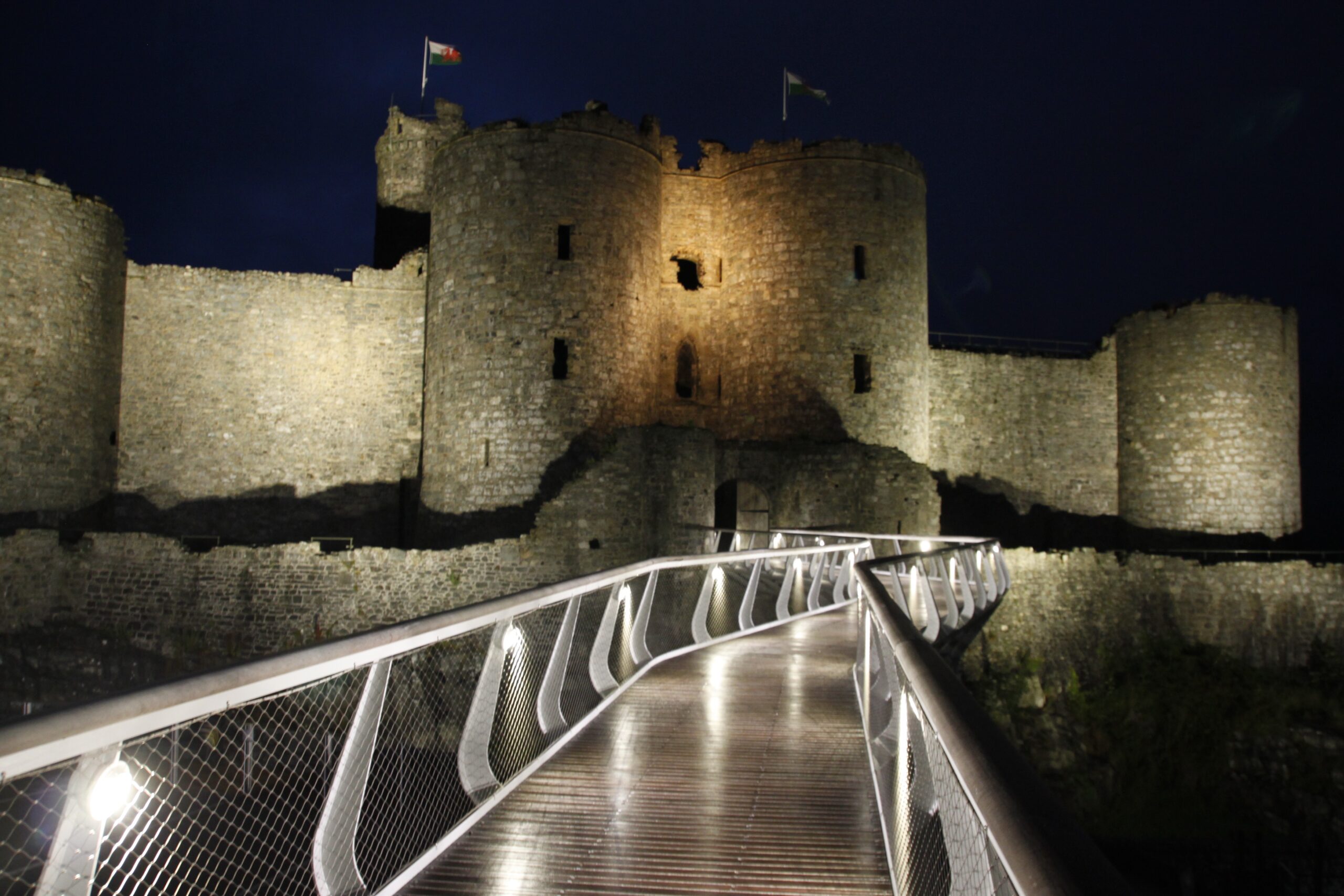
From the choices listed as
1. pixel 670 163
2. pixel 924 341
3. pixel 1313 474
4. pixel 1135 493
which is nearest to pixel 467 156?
pixel 670 163

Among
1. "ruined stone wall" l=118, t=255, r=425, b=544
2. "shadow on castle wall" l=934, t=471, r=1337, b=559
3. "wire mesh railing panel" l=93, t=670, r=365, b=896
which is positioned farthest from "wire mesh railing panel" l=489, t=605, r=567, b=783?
"shadow on castle wall" l=934, t=471, r=1337, b=559

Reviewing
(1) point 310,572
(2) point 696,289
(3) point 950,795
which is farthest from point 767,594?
(3) point 950,795

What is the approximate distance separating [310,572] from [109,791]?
13.7 metres

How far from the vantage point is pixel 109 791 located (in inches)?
87.4

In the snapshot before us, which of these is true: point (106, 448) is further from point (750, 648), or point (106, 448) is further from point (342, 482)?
point (750, 648)

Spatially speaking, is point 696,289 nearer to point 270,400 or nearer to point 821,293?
point 821,293

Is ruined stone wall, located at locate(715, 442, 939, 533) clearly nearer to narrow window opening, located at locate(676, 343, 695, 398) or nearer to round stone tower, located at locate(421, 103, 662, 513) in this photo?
round stone tower, located at locate(421, 103, 662, 513)

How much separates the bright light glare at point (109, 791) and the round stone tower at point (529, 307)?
587 inches

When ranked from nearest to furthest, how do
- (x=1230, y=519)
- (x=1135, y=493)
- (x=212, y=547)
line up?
(x=212, y=547)
(x=1230, y=519)
(x=1135, y=493)

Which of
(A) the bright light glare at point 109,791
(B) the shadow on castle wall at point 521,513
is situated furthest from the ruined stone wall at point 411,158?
(A) the bright light glare at point 109,791

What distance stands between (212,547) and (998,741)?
15.8 metres

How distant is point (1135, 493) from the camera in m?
22.5

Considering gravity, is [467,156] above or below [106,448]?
above

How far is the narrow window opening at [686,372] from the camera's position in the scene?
2062 centimetres
